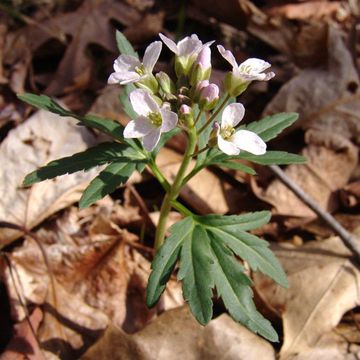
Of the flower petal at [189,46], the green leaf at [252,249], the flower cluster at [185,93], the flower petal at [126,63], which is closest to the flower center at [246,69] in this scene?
the flower cluster at [185,93]

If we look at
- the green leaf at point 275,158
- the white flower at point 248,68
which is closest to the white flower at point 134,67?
the white flower at point 248,68

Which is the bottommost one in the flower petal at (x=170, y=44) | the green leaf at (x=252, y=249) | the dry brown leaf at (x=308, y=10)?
the dry brown leaf at (x=308, y=10)

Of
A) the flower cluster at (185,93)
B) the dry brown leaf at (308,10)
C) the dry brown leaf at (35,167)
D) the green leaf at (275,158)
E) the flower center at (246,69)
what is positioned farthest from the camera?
the dry brown leaf at (308,10)

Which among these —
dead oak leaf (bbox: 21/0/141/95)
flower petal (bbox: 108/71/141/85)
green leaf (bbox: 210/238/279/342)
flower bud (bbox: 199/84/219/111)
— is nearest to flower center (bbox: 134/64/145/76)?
flower petal (bbox: 108/71/141/85)

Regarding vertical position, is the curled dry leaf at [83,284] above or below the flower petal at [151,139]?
below

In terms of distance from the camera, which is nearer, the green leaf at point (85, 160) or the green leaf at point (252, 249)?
the green leaf at point (85, 160)

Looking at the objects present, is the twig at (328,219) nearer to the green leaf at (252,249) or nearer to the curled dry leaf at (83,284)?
the green leaf at (252,249)

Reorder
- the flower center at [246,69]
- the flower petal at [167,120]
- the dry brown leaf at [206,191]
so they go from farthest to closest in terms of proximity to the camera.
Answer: the dry brown leaf at [206,191] < the flower center at [246,69] < the flower petal at [167,120]
